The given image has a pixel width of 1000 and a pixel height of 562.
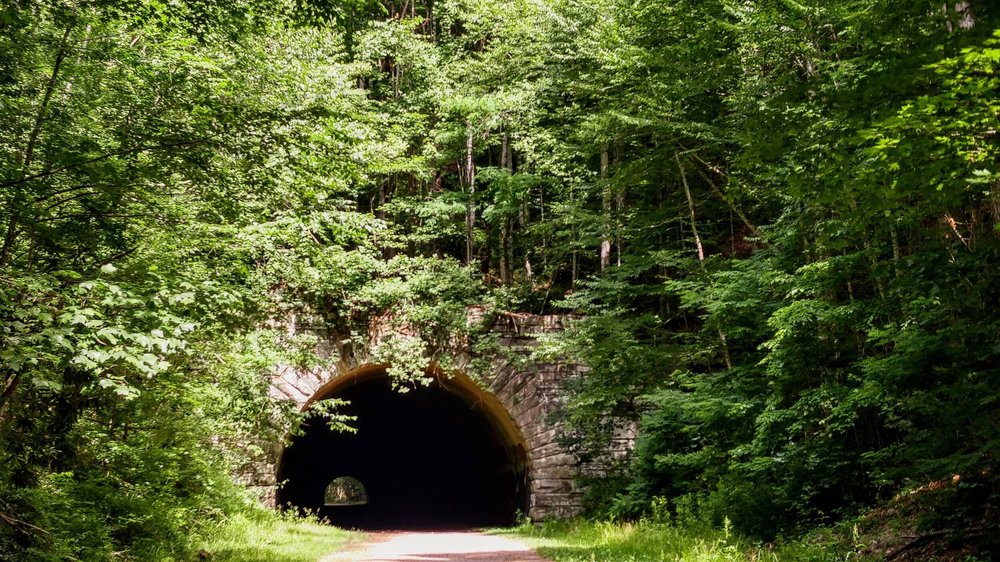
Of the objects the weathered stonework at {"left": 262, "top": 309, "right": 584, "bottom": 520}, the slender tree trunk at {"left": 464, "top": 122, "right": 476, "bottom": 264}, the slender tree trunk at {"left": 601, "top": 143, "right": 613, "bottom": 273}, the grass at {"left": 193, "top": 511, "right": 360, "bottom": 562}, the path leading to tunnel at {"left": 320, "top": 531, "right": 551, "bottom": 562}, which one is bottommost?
the path leading to tunnel at {"left": 320, "top": 531, "right": 551, "bottom": 562}

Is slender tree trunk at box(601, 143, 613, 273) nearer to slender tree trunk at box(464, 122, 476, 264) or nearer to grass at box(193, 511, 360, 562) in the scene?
slender tree trunk at box(464, 122, 476, 264)

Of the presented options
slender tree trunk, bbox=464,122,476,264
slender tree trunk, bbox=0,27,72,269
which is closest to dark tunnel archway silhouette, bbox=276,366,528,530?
slender tree trunk, bbox=464,122,476,264

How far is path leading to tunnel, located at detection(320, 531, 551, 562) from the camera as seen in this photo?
7906mm

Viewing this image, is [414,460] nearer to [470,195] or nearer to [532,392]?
[470,195]

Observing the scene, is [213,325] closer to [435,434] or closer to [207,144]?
[207,144]

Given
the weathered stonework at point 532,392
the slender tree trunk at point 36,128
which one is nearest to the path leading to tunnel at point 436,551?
the weathered stonework at point 532,392

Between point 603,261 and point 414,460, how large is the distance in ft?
43.7

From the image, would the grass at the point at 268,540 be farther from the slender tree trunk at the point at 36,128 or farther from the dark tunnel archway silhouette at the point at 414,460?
the dark tunnel archway silhouette at the point at 414,460

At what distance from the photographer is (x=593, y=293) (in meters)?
12.3

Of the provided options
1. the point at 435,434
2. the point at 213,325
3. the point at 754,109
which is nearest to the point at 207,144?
the point at 213,325

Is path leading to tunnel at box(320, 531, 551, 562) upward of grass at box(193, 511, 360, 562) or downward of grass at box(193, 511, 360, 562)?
downward

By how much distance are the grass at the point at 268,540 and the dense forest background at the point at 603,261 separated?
1.12 ft

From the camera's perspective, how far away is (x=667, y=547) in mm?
7398

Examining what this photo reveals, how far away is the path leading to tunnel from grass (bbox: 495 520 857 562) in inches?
14.2
